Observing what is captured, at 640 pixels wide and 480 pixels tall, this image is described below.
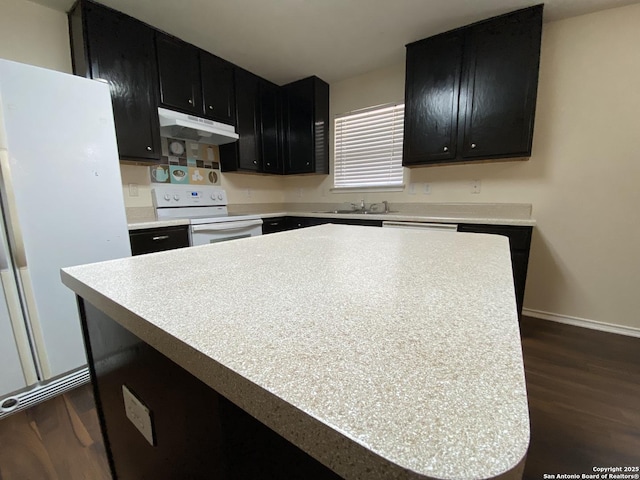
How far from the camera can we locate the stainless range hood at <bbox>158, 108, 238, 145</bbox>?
7.35 ft

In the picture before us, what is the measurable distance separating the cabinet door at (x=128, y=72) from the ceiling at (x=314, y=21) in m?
0.12

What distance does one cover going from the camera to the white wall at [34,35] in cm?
179

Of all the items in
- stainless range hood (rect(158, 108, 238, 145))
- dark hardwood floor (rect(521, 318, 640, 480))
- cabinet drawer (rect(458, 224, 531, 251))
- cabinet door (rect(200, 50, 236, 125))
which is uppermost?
cabinet door (rect(200, 50, 236, 125))

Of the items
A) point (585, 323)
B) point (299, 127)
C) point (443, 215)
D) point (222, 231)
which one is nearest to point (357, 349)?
point (222, 231)

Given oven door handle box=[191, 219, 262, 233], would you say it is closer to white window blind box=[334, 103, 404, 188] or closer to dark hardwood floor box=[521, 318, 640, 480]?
white window blind box=[334, 103, 404, 188]

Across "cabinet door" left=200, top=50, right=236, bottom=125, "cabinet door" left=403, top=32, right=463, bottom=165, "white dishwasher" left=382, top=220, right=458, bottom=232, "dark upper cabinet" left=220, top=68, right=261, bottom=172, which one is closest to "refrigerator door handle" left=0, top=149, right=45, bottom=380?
"cabinet door" left=200, top=50, right=236, bottom=125

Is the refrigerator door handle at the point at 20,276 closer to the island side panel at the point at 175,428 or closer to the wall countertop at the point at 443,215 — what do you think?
the wall countertop at the point at 443,215

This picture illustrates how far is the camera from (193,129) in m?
2.41

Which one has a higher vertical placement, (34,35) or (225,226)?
(34,35)

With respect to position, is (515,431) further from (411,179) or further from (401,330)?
(411,179)

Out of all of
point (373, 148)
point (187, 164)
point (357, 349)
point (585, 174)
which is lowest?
point (357, 349)

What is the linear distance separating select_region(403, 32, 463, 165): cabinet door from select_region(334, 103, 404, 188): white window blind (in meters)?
0.44

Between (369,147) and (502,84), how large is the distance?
1.33m

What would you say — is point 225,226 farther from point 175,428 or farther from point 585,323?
point 585,323
